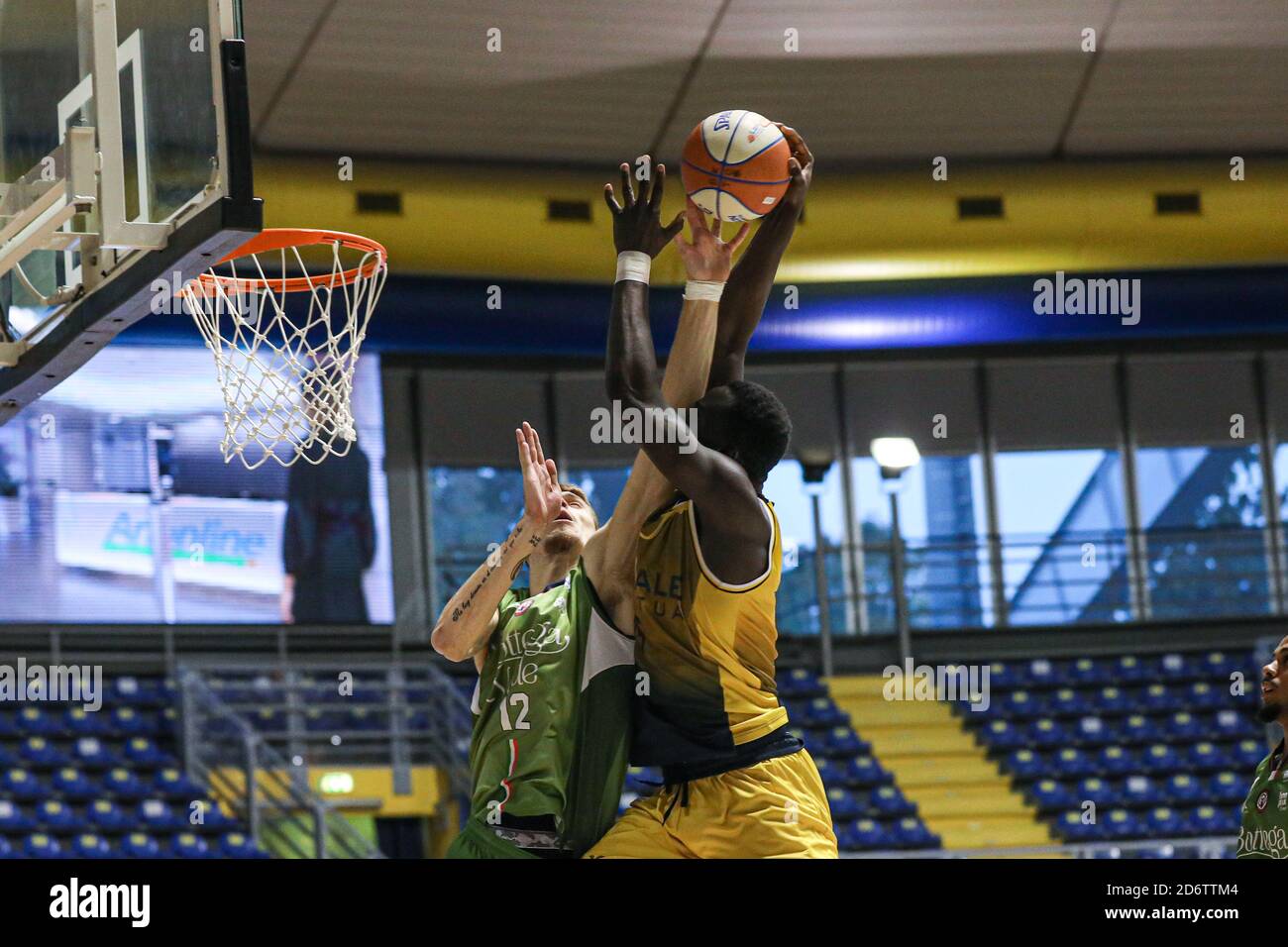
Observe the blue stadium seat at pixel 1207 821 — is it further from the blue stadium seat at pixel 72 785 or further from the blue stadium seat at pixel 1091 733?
the blue stadium seat at pixel 72 785

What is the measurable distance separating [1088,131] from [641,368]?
12151mm

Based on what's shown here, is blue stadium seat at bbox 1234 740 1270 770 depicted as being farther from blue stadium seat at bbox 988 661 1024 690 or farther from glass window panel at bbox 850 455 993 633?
glass window panel at bbox 850 455 993 633

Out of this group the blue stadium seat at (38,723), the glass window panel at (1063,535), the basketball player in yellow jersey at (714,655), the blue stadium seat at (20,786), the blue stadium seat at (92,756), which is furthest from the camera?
the glass window panel at (1063,535)

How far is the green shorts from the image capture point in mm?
3953

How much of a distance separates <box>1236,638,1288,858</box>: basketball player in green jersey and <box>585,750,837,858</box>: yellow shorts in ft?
4.76

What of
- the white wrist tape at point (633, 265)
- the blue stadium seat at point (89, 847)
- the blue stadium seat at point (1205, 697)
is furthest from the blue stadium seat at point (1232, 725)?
the white wrist tape at point (633, 265)

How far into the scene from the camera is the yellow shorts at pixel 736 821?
376 centimetres

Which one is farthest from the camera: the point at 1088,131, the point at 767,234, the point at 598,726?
the point at 1088,131

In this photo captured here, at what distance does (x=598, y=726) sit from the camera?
395 centimetres

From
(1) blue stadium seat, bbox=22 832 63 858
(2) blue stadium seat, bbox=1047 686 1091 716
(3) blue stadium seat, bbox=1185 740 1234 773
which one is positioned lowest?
(3) blue stadium seat, bbox=1185 740 1234 773

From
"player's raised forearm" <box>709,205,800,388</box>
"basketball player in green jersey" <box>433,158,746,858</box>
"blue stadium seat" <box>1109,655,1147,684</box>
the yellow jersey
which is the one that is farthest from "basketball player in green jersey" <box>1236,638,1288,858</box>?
"blue stadium seat" <box>1109,655,1147,684</box>

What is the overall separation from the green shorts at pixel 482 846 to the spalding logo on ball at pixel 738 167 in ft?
5.00
